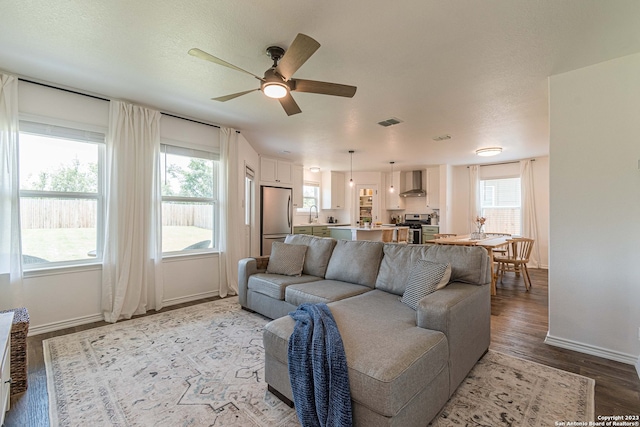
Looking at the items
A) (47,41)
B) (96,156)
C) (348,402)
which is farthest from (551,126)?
(96,156)

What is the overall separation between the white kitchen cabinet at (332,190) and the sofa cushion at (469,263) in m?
6.19

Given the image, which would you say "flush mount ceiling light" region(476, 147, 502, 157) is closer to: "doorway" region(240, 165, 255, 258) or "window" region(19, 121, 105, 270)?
"doorway" region(240, 165, 255, 258)

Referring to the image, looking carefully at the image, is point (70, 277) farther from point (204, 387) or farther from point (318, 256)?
point (318, 256)

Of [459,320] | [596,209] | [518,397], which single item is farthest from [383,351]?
[596,209]

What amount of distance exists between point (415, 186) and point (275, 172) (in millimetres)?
4266

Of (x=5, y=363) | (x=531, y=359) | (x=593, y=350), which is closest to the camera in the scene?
(x=5, y=363)

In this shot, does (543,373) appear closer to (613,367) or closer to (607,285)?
(613,367)

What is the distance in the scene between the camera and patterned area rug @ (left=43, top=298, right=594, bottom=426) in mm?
1716

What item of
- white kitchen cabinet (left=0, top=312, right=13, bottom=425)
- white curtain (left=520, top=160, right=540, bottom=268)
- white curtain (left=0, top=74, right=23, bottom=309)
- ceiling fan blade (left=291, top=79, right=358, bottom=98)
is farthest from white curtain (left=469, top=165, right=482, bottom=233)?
white curtain (left=0, top=74, right=23, bottom=309)

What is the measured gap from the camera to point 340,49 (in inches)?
89.5

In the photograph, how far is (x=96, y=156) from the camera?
3.40m

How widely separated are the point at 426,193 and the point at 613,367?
607cm

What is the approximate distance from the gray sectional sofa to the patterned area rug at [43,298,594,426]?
15 centimetres

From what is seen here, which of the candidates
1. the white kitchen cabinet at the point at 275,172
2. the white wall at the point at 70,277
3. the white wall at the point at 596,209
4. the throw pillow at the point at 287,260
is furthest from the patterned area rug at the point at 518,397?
the white kitchen cabinet at the point at 275,172
